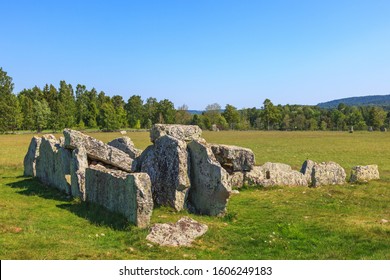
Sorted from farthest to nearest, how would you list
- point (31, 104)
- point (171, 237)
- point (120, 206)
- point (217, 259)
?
point (31, 104) < point (120, 206) < point (171, 237) < point (217, 259)

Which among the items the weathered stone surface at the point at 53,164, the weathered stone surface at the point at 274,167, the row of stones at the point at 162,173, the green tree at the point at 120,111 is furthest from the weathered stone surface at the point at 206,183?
the green tree at the point at 120,111

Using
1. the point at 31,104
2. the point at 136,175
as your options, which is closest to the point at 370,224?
the point at 136,175

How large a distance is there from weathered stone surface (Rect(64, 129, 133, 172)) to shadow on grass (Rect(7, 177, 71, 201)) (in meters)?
2.23

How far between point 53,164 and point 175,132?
6.81m

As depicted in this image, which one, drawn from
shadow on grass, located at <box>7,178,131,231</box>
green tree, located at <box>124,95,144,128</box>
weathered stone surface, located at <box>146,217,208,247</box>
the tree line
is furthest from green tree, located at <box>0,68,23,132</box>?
weathered stone surface, located at <box>146,217,208,247</box>

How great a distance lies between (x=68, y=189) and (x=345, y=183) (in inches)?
555

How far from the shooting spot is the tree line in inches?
4200

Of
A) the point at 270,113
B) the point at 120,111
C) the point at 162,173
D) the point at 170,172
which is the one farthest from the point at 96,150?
the point at 270,113

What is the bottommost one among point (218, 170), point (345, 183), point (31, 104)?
point (345, 183)

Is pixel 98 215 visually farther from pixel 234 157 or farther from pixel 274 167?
pixel 274 167

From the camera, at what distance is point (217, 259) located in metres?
9.12

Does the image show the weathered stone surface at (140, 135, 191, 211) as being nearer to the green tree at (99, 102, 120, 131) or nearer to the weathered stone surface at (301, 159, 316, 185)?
the weathered stone surface at (301, 159, 316, 185)

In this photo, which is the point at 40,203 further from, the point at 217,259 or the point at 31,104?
the point at 31,104

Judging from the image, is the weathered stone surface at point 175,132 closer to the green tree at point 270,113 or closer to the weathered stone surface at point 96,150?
the weathered stone surface at point 96,150
